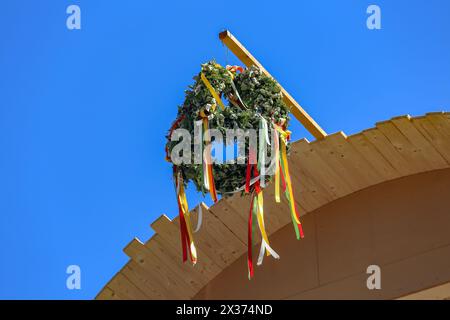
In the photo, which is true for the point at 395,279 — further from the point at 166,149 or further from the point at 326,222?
the point at 166,149

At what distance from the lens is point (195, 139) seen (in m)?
6.11

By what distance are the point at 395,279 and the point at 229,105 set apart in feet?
5.68

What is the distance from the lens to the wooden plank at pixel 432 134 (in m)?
6.96

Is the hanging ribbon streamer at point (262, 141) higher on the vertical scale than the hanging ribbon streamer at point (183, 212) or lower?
higher

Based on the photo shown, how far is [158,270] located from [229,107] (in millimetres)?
2169

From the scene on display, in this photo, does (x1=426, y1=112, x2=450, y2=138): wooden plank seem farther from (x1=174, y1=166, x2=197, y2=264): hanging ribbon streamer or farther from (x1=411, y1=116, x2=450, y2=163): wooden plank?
(x1=174, y1=166, x2=197, y2=264): hanging ribbon streamer

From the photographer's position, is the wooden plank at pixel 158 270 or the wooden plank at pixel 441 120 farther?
the wooden plank at pixel 158 270

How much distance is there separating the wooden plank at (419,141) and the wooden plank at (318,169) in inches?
23.3

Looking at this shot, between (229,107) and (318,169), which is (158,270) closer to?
(318,169)

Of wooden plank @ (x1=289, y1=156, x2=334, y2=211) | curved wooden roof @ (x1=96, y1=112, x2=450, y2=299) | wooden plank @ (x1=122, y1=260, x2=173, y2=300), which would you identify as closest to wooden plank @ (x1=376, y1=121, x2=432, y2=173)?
curved wooden roof @ (x1=96, y1=112, x2=450, y2=299)

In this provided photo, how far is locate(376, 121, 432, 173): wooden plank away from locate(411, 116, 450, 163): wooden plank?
134mm

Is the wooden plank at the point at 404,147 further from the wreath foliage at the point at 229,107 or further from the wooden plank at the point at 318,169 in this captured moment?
the wreath foliage at the point at 229,107

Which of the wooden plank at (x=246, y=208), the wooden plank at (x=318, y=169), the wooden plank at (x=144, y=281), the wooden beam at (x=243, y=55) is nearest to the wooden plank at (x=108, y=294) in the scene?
the wooden plank at (x=144, y=281)
